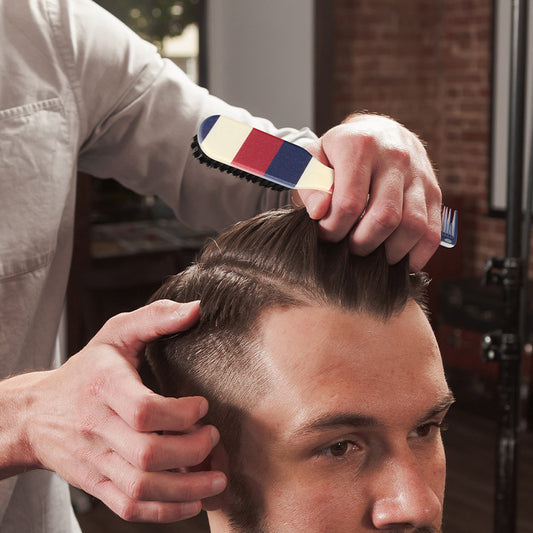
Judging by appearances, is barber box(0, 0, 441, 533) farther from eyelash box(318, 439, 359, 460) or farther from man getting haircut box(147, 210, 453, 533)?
eyelash box(318, 439, 359, 460)

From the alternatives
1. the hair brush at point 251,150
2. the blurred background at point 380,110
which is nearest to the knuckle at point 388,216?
the hair brush at point 251,150

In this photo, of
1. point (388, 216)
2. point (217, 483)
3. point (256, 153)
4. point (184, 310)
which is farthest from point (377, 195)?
point (217, 483)

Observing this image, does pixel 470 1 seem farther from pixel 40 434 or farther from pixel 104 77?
pixel 40 434

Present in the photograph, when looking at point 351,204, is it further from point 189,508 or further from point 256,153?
point 189,508

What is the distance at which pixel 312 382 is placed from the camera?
1.08 metres

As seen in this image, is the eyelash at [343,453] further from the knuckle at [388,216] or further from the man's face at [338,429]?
the knuckle at [388,216]

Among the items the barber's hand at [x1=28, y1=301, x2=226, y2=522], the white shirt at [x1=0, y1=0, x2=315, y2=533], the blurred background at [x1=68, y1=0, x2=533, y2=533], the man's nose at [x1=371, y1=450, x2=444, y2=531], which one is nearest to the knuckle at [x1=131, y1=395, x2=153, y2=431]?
the barber's hand at [x1=28, y1=301, x2=226, y2=522]

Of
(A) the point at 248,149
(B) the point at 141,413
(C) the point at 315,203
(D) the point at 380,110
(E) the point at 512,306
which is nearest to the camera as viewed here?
(B) the point at 141,413

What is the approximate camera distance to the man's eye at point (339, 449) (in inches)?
42.9

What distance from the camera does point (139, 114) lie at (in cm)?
149

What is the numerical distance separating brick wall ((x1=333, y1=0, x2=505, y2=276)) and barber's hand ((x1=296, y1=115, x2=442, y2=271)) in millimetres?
4634

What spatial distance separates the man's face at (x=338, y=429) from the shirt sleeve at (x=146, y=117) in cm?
41

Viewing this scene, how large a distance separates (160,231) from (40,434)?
454 centimetres

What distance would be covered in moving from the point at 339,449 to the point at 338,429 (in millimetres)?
34
